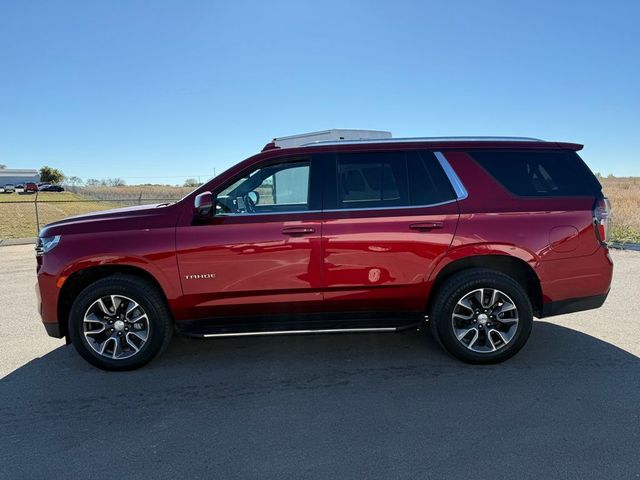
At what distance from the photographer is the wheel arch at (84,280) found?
366cm

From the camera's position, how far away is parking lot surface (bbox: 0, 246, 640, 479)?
247 centimetres

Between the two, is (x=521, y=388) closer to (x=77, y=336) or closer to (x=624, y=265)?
(x=77, y=336)

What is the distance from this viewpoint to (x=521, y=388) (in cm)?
332

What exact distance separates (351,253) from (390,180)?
0.76 metres

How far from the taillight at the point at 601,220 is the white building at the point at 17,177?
88.4m

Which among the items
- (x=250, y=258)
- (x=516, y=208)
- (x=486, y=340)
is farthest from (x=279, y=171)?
(x=486, y=340)

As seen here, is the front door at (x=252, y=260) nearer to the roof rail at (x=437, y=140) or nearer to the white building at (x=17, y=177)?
the roof rail at (x=437, y=140)

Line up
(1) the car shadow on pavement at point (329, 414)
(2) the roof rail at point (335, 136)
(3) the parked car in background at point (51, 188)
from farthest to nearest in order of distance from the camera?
(3) the parked car in background at point (51, 188) → (2) the roof rail at point (335, 136) → (1) the car shadow on pavement at point (329, 414)

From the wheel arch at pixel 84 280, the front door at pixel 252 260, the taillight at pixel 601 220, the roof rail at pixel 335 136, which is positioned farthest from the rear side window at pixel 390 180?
the roof rail at pixel 335 136

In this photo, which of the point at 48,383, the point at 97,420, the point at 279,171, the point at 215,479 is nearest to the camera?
the point at 215,479

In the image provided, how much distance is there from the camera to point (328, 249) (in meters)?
3.61

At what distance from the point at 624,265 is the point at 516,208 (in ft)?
19.0

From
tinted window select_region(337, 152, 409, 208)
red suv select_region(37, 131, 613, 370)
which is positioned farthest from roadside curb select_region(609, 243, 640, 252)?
tinted window select_region(337, 152, 409, 208)

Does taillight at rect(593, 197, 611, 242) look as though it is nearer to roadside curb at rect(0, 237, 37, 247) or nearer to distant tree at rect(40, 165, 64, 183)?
roadside curb at rect(0, 237, 37, 247)
